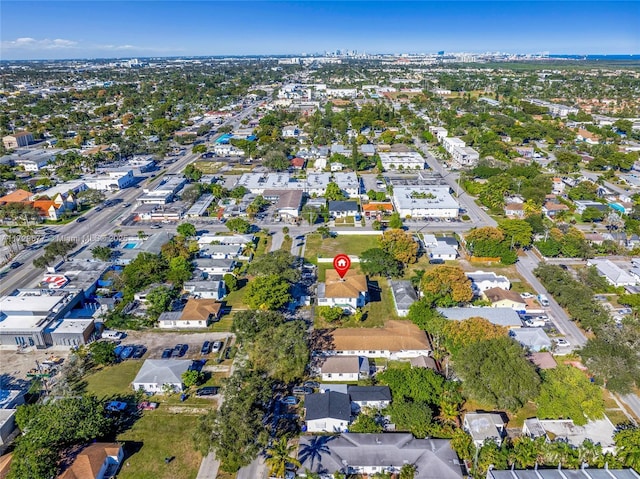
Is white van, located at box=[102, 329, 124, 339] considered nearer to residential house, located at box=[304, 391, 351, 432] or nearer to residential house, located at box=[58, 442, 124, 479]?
residential house, located at box=[58, 442, 124, 479]

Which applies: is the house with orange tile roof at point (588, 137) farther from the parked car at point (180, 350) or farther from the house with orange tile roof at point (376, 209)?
the parked car at point (180, 350)

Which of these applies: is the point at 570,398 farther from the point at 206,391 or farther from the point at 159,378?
the point at 159,378

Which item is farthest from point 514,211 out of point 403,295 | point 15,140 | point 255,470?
point 15,140

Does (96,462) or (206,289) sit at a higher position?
(96,462)

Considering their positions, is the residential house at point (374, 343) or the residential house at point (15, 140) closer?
the residential house at point (374, 343)

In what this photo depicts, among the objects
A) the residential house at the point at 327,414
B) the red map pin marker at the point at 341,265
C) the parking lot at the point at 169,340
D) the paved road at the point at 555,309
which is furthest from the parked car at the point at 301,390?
the paved road at the point at 555,309
